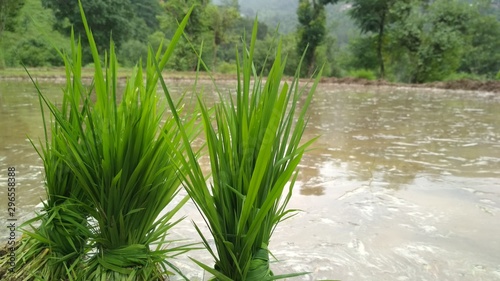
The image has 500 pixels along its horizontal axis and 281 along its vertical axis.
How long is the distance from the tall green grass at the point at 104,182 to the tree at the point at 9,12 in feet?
54.5

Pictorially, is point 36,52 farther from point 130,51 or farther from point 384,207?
point 384,207

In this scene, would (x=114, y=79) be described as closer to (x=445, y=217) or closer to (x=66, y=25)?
(x=445, y=217)

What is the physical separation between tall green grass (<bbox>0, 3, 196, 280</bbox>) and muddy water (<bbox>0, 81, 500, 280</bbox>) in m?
0.43

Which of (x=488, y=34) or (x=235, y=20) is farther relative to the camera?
(x=488, y=34)

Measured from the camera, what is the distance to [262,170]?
2.65ft

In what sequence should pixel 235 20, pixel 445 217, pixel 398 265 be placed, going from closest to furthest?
pixel 398 265
pixel 445 217
pixel 235 20

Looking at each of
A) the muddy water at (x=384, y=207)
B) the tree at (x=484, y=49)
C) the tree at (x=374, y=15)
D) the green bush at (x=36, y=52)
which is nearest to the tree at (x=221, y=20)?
the tree at (x=374, y=15)

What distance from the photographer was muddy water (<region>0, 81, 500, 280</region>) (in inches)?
63.1

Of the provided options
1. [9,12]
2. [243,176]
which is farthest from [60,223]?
[9,12]

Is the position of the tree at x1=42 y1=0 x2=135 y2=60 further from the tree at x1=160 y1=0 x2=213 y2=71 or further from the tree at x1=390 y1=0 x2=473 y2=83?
the tree at x1=390 y1=0 x2=473 y2=83

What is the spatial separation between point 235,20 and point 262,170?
28.2m

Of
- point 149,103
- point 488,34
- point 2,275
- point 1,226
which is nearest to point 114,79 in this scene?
point 149,103

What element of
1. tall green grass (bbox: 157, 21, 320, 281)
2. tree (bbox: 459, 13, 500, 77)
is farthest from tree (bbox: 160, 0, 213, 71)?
tall green grass (bbox: 157, 21, 320, 281)

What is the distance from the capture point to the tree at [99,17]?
79.3 ft
